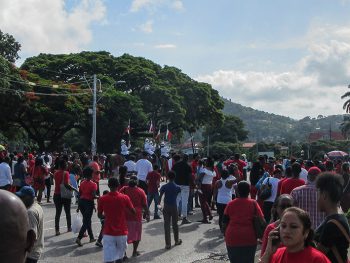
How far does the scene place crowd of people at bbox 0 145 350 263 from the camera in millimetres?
3857

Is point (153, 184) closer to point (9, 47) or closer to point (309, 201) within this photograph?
point (309, 201)

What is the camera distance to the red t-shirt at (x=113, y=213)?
8.48 m

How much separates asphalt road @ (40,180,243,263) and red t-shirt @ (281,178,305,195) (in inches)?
72.3

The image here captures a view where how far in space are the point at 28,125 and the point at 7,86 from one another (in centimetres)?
941

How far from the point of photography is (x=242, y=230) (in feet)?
23.8

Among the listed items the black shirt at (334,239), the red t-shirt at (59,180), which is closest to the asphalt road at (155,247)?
the red t-shirt at (59,180)

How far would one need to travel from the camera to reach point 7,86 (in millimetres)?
34844

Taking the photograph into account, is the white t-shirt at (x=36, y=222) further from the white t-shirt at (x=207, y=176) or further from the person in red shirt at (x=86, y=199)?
the white t-shirt at (x=207, y=176)

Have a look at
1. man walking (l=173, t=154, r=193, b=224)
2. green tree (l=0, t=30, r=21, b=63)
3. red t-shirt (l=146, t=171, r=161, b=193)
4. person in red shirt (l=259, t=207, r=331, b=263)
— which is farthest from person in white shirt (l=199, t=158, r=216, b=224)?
green tree (l=0, t=30, r=21, b=63)

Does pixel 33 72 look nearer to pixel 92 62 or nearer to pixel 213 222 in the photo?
pixel 92 62

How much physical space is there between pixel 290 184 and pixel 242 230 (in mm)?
2392

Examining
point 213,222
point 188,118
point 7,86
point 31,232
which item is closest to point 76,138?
point 188,118

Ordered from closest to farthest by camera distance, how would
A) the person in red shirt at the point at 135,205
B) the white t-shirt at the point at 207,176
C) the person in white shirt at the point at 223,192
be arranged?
→ the person in red shirt at the point at 135,205 → the person in white shirt at the point at 223,192 → the white t-shirt at the point at 207,176

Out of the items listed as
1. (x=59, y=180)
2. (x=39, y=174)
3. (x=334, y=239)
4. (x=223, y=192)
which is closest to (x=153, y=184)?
(x=59, y=180)
